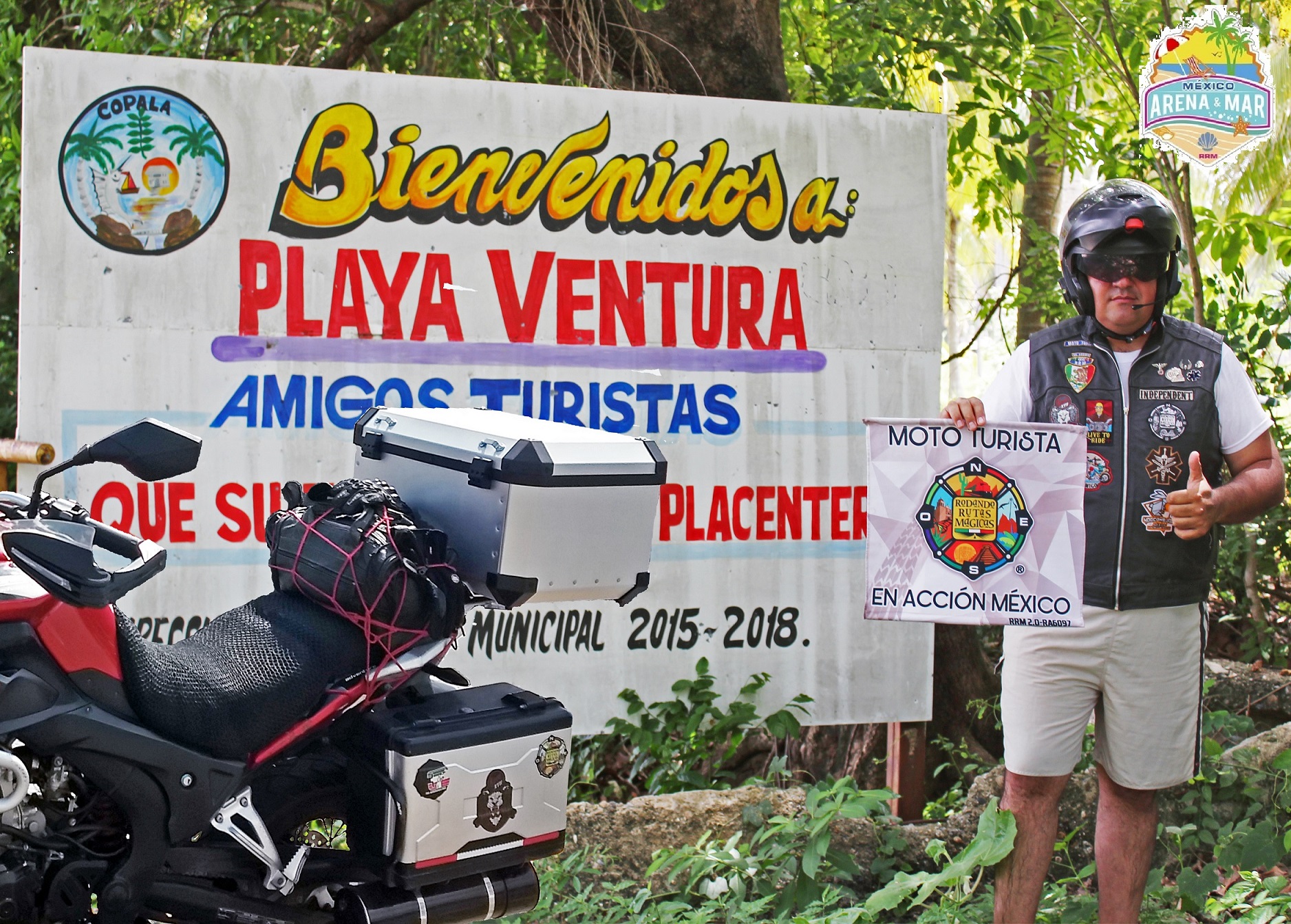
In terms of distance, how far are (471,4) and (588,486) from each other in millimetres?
4465

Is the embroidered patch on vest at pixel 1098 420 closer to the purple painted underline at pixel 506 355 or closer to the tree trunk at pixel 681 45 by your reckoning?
the purple painted underline at pixel 506 355

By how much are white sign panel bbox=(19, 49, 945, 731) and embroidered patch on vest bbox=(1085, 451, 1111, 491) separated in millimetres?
1756

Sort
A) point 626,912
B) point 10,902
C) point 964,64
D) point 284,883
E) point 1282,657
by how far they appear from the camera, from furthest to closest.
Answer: point 1282,657 → point 964,64 → point 626,912 → point 284,883 → point 10,902

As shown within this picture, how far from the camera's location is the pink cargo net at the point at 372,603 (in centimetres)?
288

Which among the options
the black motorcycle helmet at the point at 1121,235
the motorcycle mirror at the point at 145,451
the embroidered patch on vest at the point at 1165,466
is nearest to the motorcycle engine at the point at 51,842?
the motorcycle mirror at the point at 145,451

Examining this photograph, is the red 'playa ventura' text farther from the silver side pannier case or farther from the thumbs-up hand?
the thumbs-up hand

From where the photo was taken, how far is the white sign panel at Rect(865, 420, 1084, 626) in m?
3.40

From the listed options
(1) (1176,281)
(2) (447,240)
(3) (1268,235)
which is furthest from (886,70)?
(1) (1176,281)

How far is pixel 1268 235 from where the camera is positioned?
5559mm

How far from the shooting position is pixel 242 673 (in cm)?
283

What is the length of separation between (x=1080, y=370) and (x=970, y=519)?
0.50 m

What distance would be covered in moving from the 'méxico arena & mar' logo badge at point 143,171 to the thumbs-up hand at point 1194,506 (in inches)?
134

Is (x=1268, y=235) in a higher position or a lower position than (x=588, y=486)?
higher

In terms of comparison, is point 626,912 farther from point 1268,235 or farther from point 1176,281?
point 1268,235
